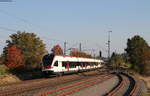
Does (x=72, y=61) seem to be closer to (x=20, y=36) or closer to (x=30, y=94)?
(x=30, y=94)

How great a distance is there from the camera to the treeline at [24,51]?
42.7m

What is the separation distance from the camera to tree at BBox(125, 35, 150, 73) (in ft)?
212

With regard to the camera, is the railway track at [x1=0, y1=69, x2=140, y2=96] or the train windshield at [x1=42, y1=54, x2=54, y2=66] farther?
the train windshield at [x1=42, y1=54, x2=54, y2=66]

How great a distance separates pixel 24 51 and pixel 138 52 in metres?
27.4

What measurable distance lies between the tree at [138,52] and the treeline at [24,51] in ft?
73.7

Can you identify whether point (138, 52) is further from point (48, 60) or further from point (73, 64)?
point (48, 60)

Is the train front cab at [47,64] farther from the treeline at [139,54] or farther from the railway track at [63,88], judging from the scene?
the treeline at [139,54]

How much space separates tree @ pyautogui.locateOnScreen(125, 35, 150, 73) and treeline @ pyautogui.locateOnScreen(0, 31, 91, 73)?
22452 millimetres

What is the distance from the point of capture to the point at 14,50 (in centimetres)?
4566

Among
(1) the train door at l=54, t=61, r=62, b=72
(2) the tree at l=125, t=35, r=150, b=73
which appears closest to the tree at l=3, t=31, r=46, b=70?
(2) the tree at l=125, t=35, r=150, b=73

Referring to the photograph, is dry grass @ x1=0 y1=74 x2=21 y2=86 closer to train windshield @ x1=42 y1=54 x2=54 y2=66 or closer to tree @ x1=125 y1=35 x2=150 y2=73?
train windshield @ x1=42 y1=54 x2=54 y2=66

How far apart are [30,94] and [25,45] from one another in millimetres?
49673

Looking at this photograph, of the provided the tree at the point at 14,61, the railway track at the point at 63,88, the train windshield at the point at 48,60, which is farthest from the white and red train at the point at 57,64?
the tree at the point at 14,61

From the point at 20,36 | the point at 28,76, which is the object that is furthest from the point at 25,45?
the point at 28,76
